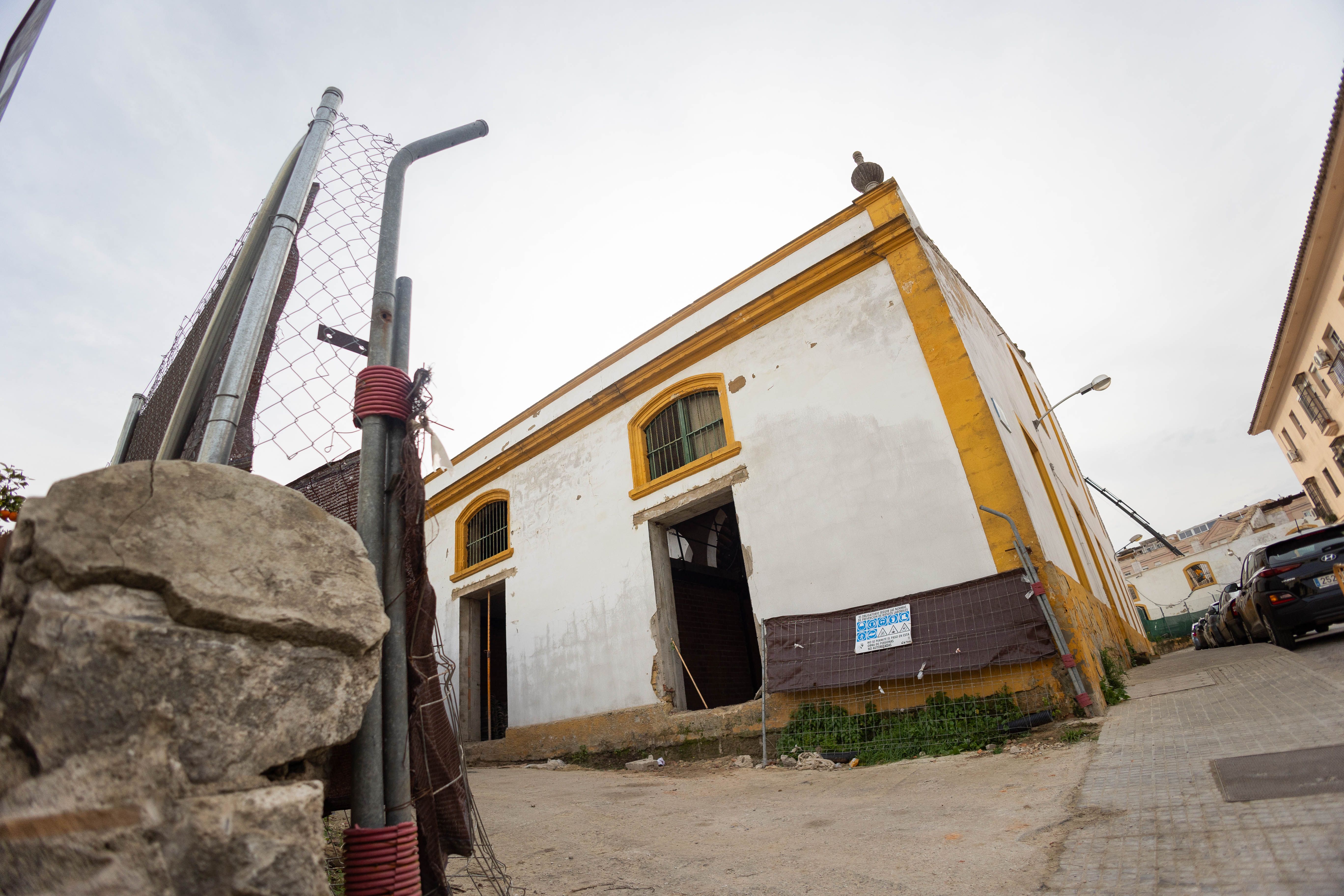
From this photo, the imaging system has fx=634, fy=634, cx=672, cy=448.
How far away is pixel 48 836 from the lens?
3.35 ft

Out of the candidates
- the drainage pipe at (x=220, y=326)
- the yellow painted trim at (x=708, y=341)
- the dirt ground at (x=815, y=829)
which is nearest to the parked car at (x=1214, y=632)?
the yellow painted trim at (x=708, y=341)

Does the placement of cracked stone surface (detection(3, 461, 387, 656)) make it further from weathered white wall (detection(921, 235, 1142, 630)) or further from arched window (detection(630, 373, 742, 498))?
arched window (detection(630, 373, 742, 498))

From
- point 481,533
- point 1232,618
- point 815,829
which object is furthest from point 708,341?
point 1232,618

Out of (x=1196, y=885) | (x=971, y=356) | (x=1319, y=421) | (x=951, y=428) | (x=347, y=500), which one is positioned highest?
(x=1319, y=421)

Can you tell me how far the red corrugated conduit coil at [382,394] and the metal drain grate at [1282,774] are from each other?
3621mm

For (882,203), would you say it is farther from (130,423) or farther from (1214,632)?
(1214,632)

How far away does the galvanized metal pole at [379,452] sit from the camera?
1.68 m

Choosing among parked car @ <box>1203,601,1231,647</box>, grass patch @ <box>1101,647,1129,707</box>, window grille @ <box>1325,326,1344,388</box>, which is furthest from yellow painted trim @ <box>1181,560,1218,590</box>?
grass patch @ <box>1101,647,1129,707</box>

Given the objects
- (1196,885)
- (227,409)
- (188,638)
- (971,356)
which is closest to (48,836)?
(188,638)

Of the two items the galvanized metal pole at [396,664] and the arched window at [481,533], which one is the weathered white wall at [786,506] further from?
the galvanized metal pole at [396,664]

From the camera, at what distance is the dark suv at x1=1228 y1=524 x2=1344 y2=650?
22.3 ft

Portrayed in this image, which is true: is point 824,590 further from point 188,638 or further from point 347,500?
point 188,638

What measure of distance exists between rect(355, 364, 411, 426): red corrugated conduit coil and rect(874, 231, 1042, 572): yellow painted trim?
19.4 feet

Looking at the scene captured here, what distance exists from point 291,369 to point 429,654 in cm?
122
